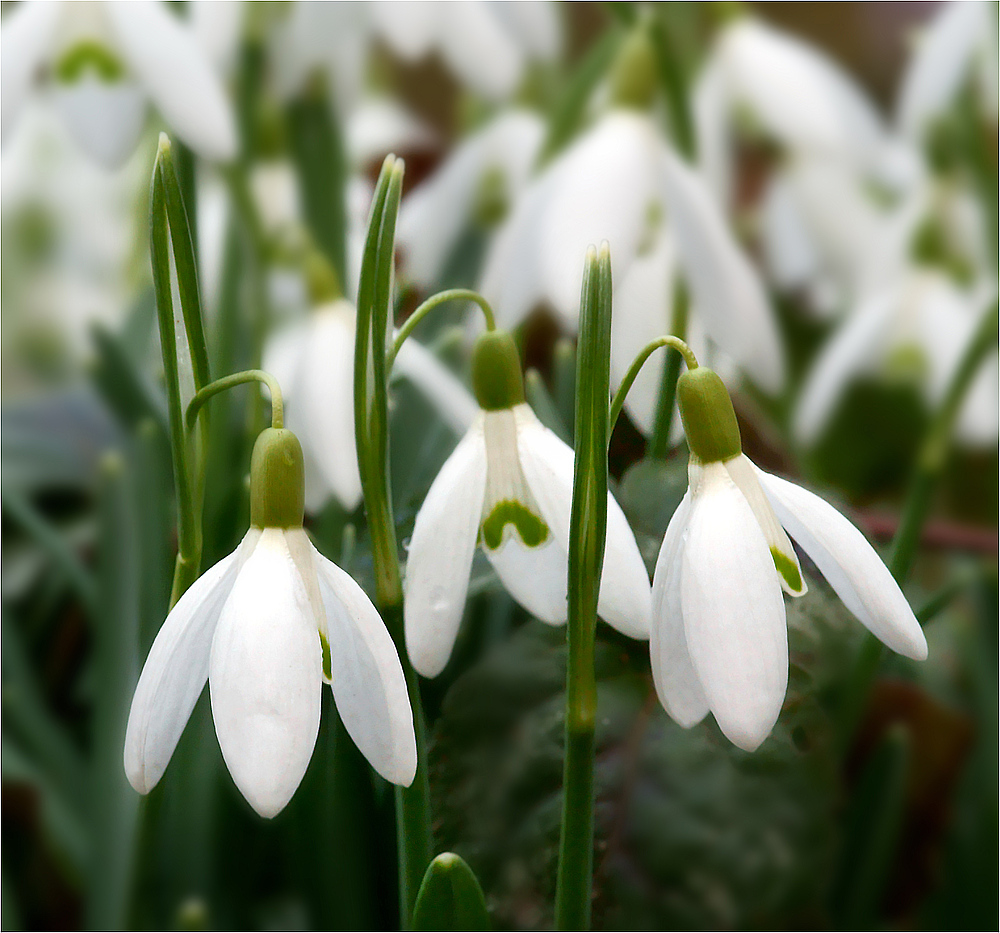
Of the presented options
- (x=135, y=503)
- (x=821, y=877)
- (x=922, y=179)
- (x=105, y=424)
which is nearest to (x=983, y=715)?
(x=821, y=877)

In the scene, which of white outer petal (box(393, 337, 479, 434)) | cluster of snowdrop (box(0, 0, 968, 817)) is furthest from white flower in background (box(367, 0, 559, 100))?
white outer petal (box(393, 337, 479, 434))

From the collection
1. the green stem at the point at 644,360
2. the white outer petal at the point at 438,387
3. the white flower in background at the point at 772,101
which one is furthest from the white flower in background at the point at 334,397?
the white flower in background at the point at 772,101

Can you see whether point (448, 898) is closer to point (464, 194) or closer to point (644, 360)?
point (644, 360)

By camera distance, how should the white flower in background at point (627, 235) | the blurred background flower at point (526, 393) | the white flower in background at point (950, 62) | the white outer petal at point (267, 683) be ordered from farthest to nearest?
1. the white flower in background at point (950, 62)
2. the white flower in background at point (627, 235)
3. the blurred background flower at point (526, 393)
4. the white outer petal at point (267, 683)

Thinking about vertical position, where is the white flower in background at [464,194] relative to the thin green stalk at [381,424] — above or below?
above

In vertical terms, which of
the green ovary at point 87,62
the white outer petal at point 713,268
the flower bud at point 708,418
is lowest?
the flower bud at point 708,418

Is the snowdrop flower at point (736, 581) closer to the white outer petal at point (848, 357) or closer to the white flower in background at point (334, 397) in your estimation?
the white flower in background at point (334, 397)

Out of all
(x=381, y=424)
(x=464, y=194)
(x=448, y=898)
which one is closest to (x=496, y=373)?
(x=381, y=424)

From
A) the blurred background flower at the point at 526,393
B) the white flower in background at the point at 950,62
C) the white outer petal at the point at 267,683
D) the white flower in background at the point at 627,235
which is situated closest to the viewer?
the white outer petal at the point at 267,683
